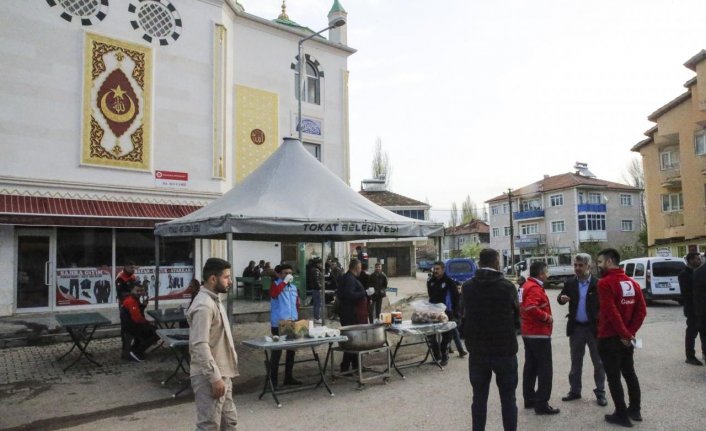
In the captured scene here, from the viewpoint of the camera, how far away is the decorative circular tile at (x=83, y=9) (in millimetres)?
14508

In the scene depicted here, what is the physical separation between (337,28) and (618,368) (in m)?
19.9

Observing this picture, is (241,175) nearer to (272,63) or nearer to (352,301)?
(272,63)

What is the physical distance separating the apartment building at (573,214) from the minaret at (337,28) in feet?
104

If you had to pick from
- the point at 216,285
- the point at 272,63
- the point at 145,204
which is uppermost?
the point at 272,63

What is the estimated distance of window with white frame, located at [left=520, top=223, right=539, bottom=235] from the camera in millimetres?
59375

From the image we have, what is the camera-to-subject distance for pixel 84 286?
14.6 meters

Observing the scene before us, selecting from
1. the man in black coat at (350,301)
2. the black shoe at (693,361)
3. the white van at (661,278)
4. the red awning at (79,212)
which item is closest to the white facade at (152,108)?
the red awning at (79,212)

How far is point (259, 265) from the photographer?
1827 centimetres

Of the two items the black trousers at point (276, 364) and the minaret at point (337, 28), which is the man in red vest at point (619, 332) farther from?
the minaret at point (337, 28)

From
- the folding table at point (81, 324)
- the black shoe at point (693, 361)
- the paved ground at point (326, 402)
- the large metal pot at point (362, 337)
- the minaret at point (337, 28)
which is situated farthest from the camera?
the minaret at point (337, 28)

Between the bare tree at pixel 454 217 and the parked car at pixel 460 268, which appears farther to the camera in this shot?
the bare tree at pixel 454 217

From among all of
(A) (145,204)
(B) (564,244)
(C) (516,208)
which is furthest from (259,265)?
(C) (516,208)

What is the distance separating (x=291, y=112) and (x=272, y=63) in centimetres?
195

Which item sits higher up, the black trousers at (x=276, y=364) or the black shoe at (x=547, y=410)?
the black trousers at (x=276, y=364)
